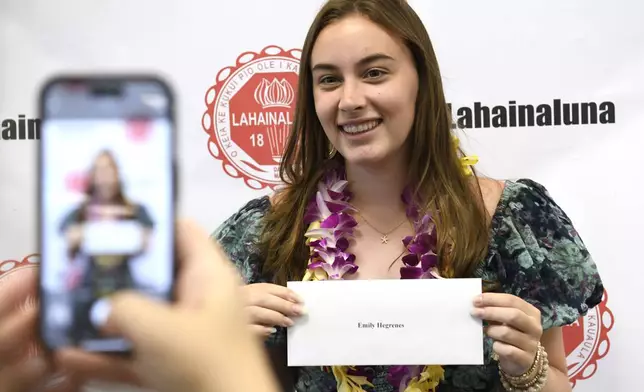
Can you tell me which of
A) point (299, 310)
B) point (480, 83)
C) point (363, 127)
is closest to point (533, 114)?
point (480, 83)

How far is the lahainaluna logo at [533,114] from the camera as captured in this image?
3.95 feet

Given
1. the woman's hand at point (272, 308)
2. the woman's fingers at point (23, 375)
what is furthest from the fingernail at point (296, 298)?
the woman's fingers at point (23, 375)

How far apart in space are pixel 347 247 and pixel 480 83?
17.6 inches

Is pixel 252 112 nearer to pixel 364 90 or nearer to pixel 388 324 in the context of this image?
pixel 364 90

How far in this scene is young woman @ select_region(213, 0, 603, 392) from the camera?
94 centimetres

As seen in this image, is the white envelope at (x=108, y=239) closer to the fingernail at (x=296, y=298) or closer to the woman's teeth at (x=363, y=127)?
the fingernail at (x=296, y=298)

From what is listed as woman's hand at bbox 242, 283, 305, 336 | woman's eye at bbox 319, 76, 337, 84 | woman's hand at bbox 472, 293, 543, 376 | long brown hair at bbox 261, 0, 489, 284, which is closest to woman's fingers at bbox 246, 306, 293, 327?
woman's hand at bbox 242, 283, 305, 336

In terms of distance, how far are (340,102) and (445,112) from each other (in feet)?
0.59

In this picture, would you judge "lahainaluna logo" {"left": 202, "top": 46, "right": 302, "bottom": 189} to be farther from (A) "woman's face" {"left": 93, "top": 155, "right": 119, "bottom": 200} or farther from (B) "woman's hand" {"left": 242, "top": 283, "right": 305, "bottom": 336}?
(A) "woman's face" {"left": 93, "top": 155, "right": 119, "bottom": 200}

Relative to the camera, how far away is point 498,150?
1224 millimetres

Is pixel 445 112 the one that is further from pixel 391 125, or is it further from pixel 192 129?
pixel 192 129

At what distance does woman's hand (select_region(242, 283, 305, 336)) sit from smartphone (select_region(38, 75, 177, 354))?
0.57m

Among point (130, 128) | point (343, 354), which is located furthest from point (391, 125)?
point (130, 128)

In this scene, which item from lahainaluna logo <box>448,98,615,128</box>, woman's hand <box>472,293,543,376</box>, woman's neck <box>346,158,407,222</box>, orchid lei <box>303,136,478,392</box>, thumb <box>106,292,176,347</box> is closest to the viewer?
thumb <box>106,292,176,347</box>
